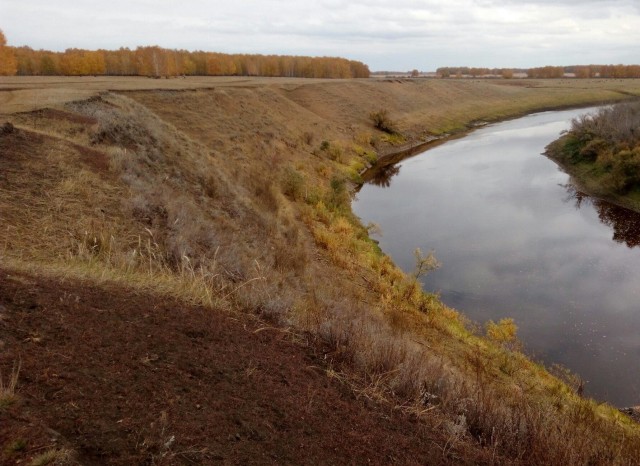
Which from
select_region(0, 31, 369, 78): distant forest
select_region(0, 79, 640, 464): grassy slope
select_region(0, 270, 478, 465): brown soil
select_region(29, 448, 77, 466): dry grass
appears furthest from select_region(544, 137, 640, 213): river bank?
select_region(0, 31, 369, 78): distant forest

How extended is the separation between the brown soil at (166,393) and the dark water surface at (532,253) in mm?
10446


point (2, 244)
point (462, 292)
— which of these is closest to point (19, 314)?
point (2, 244)

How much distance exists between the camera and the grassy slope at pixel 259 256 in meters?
5.86

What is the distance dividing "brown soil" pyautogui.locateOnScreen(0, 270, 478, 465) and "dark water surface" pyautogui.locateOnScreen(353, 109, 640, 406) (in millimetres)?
10446

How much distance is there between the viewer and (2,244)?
6.96m

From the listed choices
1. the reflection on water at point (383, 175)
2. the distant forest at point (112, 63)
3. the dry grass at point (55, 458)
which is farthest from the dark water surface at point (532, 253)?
the distant forest at point (112, 63)

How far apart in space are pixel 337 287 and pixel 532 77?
609 ft

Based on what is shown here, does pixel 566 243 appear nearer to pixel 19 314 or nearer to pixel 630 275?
pixel 630 275

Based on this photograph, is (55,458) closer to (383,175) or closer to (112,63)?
(383,175)

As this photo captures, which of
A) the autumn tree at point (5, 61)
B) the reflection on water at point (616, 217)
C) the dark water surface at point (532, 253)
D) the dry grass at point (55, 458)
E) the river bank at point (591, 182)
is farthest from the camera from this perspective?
the autumn tree at point (5, 61)

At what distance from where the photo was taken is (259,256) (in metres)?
12.0

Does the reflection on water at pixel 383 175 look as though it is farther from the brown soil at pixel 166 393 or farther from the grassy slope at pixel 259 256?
the brown soil at pixel 166 393

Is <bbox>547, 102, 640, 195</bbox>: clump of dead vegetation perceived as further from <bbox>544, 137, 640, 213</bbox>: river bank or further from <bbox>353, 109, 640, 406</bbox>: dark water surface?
<bbox>353, 109, 640, 406</bbox>: dark water surface

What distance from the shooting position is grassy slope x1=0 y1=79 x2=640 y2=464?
231 inches
